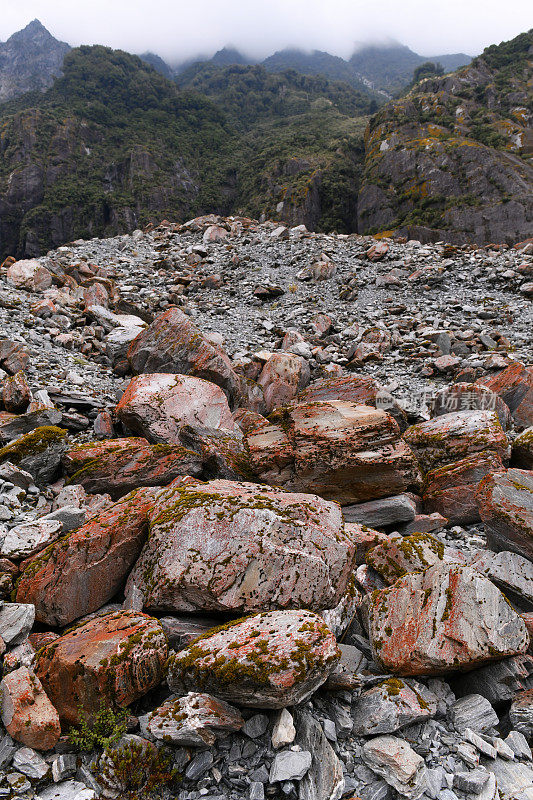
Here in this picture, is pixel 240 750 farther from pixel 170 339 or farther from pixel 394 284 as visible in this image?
pixel 394 284

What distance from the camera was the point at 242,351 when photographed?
18.0 meters

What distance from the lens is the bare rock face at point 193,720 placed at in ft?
14.3

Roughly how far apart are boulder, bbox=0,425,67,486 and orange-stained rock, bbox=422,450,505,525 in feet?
28.7

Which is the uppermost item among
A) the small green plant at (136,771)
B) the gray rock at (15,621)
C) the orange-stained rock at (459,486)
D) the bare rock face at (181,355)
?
the bare rock face at (181,355)

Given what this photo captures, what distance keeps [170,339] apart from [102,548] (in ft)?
29.0

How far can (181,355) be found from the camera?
13.9 m

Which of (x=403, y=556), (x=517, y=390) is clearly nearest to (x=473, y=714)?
(x=403, y=556)

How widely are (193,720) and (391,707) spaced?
235 centimetres

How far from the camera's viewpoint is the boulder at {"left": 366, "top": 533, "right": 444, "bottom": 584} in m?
6.86

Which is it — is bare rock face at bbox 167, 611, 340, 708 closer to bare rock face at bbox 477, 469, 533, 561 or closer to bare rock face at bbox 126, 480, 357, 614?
bare rock face at bbox 126, 480, 357, 614

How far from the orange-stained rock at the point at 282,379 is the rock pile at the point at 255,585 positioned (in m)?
0.11

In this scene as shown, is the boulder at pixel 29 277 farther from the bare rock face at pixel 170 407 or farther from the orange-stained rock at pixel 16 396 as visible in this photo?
the bare rock face at pixel 170 407

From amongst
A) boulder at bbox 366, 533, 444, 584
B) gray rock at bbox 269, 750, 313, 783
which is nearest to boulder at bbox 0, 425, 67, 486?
boulder at bbox 366, 533, 444, 584

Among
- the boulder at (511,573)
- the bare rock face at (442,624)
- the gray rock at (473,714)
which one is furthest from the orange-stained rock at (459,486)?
the gray rock at (473,714)
